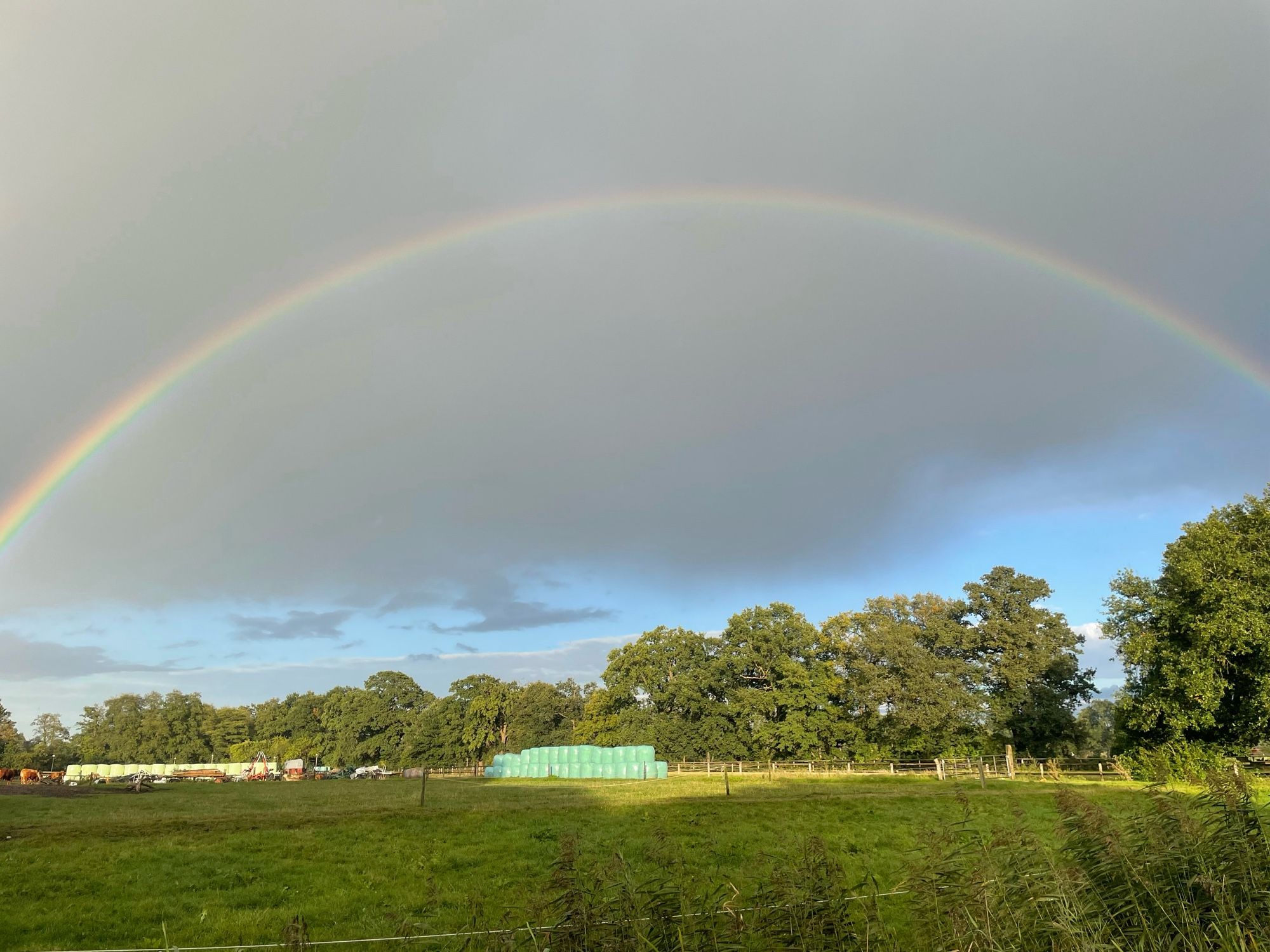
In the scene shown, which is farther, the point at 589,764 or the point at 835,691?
the point at 835,691

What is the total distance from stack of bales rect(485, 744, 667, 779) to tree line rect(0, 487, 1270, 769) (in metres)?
14.0

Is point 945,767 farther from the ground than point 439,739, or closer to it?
farther from the ground

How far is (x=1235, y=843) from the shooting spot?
554 centimetres

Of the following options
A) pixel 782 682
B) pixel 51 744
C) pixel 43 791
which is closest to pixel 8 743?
pixel 51 744

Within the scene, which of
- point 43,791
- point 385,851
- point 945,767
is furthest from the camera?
point 945,767

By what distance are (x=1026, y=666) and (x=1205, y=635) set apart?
2546 centimetres

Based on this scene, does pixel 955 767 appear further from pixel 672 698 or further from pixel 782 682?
pixel 672 698

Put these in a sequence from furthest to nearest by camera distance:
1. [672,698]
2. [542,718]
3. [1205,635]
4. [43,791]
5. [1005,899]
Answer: [542,718] < [672,698] < [43,791] < [1205,635] < [1005,899]

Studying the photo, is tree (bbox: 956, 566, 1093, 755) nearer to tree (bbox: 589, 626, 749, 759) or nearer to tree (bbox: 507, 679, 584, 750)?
tree (bbox: 589, 626, 749, 759)

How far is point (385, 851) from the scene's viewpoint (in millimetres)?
17203

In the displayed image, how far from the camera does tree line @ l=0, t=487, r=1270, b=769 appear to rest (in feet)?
119

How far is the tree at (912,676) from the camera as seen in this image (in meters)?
58.1

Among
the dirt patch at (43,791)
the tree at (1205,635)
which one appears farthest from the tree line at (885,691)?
the dirt patch at (43,791)

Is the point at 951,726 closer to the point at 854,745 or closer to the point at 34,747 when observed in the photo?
the point at 854,745
